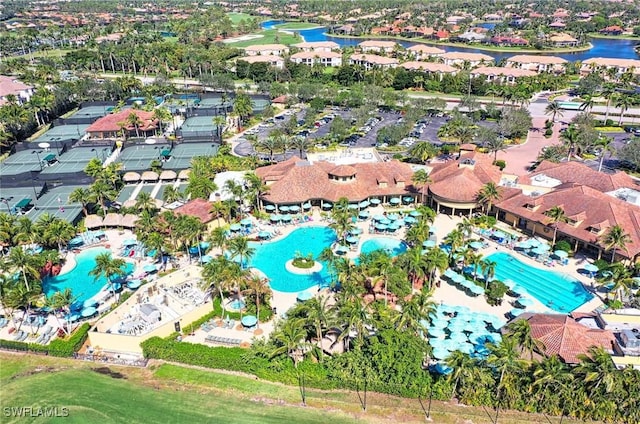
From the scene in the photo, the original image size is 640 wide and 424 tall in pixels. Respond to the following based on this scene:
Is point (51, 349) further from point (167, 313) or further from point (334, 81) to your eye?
point (334, 81)

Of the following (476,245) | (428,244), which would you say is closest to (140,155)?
(428,244)

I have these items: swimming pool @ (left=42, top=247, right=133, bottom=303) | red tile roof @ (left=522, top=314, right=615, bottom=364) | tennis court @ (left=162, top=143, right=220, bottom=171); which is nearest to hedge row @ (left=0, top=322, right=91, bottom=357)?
swimming pool @ (left=42, top=247, right=133, bottom=303)

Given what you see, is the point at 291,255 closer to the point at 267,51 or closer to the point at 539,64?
the point at 539,64

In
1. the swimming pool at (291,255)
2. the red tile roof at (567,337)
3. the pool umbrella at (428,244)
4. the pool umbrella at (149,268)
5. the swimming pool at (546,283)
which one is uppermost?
the red tile roof at (567,337)

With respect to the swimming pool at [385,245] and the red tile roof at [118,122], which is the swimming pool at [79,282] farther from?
the red tile roof at [118,122]

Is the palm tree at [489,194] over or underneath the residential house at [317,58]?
underneath

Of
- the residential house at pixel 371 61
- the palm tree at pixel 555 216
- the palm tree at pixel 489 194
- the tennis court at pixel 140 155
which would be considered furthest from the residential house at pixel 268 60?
the palm tree at pixel 555 216
